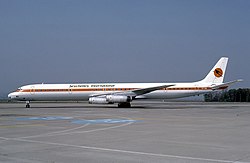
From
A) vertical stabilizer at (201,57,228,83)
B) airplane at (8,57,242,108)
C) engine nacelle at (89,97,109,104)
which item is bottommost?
engine nacelle at (89,97,109,104)

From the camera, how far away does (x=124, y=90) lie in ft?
142

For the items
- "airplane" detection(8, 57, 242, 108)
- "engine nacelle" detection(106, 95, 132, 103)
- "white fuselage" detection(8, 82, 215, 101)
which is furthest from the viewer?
"white fuselage" detection(8, 82, 215, 101)

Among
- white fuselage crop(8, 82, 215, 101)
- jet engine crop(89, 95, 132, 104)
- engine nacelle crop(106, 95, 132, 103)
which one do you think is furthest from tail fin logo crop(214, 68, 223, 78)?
engine nacelle crop(106, 95, 132, 103)

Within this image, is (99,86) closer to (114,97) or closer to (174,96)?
(114,97)

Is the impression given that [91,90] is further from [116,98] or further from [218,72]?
[218,72]

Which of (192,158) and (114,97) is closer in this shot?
(192,158)

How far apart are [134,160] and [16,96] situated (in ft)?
131

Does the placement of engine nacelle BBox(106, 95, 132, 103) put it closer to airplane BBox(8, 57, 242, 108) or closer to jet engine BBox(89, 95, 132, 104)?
jet engine BBox(89, 95, 132, 104)

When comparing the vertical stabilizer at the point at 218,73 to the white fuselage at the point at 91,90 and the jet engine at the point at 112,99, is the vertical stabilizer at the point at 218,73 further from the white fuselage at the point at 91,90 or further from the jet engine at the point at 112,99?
the jet engine at the point at 112,99

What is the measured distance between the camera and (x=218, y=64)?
45469 millimetres

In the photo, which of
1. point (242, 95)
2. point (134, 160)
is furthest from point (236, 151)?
point (242, 95)

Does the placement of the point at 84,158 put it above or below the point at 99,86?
below

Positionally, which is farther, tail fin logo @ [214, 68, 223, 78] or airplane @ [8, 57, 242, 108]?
tail fin logo @ [214, 68, 223, 78]

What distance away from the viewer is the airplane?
140 ft
